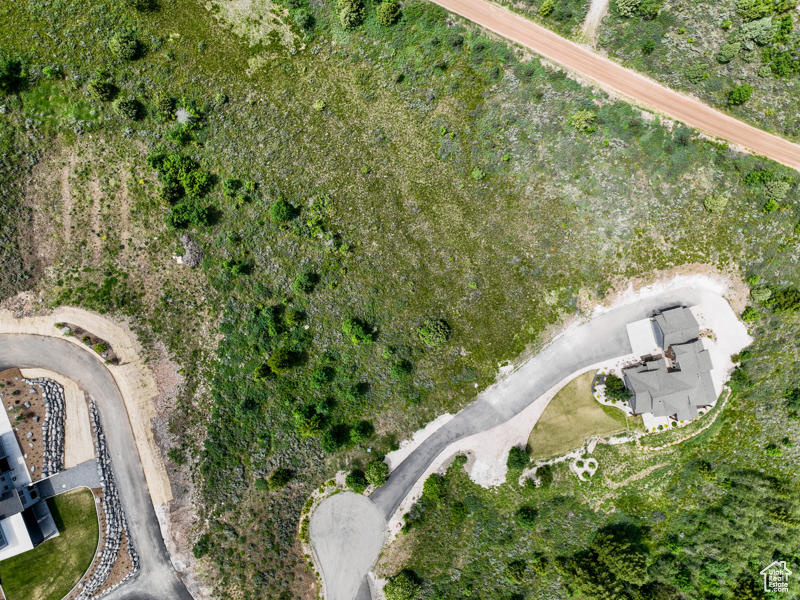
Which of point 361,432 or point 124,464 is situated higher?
point 124,464

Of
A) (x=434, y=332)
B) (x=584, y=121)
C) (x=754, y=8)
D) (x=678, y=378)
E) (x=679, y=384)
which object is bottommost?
(x=679, y=384)

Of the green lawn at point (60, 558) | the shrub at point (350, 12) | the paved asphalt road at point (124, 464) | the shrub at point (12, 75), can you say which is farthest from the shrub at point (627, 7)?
the green lawn at point (60, 558)

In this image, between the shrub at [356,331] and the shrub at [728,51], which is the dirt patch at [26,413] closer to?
the shrub at [356,331]

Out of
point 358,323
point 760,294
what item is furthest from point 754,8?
point 358,323

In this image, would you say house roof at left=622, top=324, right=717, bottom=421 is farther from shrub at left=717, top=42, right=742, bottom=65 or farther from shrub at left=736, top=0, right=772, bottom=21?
shrub at left=736, top=0, right=772, bottom=21

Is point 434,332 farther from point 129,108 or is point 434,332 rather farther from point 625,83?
point 129,108

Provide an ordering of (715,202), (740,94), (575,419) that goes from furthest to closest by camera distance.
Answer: (575,419) → (715,202) → (740,94)

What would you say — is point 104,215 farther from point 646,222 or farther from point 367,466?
point 646,222
